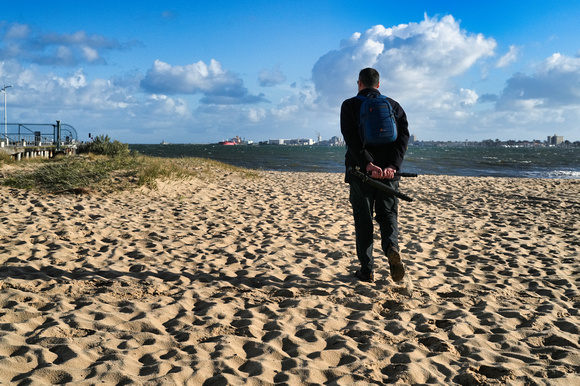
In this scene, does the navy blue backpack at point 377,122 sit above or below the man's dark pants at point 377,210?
above

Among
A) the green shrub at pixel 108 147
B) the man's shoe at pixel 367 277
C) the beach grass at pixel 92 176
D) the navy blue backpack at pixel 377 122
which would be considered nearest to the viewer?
the navy blue backpack at pixel 377 122

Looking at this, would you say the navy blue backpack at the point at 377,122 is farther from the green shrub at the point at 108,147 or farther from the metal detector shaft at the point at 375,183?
the green shrub at the point at 108,147

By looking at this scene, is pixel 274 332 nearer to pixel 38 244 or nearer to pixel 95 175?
pixel 38 244

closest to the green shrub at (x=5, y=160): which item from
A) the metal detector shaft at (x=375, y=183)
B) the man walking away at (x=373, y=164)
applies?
the man walking away at (x=373, y=164)

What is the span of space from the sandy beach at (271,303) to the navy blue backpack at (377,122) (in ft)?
5.59

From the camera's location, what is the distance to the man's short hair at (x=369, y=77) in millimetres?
4199

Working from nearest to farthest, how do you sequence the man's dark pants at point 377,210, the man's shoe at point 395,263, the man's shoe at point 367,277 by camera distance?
1. the man's shoe at point 395,263
2. the man's dark pants at point 377,210
3. the man's shoe at point 367,277

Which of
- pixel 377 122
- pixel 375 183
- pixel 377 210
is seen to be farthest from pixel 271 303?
pixel 377 122

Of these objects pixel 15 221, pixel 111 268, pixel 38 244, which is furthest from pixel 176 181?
pixel 111 268

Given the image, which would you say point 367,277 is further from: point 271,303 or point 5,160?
point 5,160

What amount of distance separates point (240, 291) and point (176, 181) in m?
8.23

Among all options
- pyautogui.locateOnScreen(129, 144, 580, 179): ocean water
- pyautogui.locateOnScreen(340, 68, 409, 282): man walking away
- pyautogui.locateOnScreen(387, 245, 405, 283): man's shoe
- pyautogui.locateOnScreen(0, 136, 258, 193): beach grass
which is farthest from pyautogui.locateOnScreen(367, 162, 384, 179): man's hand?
pyautogui.locateOnScreen(129, 144, 580, 179): ocean water

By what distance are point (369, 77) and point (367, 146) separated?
0.75 m

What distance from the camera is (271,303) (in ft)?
13.2
